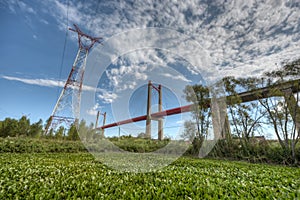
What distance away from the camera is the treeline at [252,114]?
4664mm

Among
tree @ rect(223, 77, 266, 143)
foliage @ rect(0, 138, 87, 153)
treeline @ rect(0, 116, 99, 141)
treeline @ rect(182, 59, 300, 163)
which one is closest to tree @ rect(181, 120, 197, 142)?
treeline @ rect(182, 59, 300, 163)

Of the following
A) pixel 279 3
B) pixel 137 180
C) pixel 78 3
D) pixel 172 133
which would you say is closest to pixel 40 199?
pixel 137 180

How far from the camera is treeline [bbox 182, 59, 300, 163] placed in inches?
184

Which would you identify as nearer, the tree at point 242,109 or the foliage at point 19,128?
the tree at point 242,109

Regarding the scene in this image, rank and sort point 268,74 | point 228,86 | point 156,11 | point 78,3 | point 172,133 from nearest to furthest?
point 172,133 < point 156,11 < point 78,3 < point 268,74 < point 228,86

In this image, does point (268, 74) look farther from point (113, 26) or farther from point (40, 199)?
point (40, 199)

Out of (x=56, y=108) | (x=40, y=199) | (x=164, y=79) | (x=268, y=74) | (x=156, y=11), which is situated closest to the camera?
(x=40, y=199)

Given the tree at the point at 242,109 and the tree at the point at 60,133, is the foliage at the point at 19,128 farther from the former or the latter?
the tree at the point at 242,109

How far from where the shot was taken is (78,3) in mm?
4512

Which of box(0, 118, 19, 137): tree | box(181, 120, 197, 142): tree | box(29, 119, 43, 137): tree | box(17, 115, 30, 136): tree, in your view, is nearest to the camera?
box(181, 120, 197, 142): tree

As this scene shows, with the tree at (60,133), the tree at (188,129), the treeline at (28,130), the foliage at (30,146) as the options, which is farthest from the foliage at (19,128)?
the tree at (188,129)

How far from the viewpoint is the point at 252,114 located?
5.90m

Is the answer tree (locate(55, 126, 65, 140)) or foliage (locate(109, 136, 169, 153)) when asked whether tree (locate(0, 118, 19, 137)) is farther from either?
foliage (locate(109, 136, 169, 153))

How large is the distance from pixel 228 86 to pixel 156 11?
461 cm
